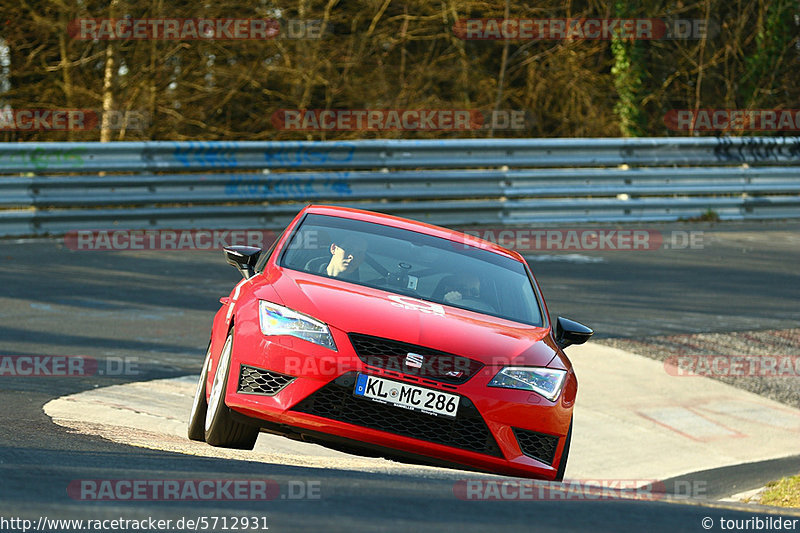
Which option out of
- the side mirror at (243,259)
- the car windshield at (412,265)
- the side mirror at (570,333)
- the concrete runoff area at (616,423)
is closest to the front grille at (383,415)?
the concrete runoff area at (616,423)

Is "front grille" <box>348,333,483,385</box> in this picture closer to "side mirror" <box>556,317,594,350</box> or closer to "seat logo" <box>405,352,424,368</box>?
"seat logo" <box>405,352,424,368</box>

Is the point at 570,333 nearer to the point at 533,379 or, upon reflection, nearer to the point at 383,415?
the point at 533,379

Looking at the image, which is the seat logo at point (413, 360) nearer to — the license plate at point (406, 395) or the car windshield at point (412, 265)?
the license plate at point (406, 395)

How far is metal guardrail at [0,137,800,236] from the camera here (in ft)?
51.0

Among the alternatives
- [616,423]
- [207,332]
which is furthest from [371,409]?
[207,332]

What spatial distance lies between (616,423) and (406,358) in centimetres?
394

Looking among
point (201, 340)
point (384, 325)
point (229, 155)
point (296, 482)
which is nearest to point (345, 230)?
point (384, 325)

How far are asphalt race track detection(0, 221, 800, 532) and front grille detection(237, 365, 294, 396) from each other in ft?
1.33

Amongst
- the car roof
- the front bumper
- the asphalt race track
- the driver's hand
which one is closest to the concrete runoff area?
the asphalt race track

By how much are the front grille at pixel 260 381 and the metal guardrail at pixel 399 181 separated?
10162 mm

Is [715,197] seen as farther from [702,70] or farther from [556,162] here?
[702,70]

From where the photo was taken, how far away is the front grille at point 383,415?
571 cm

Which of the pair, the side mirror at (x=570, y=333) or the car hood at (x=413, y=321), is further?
the side mirror at (x=570, y=333)

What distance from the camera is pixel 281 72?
23297mm
